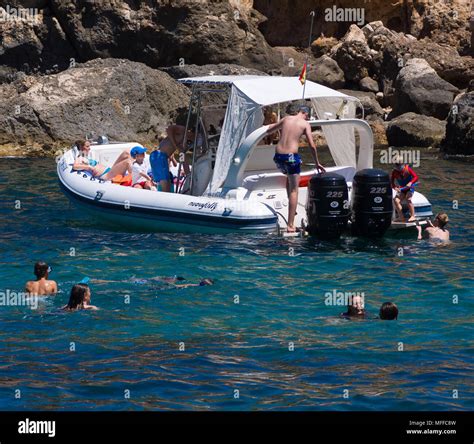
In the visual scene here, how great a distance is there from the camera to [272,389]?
28.3 ft

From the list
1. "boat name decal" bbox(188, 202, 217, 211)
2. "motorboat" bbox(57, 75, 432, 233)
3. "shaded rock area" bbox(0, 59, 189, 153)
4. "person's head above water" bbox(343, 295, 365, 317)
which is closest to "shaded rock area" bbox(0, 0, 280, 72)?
"shaded rock area" bbox(0, 59, 189, 153)

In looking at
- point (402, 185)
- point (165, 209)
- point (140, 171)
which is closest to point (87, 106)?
point (140, 171)

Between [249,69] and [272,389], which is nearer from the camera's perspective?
[272,389]

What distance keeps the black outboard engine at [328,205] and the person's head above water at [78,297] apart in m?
3.71

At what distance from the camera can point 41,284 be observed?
37.5ft

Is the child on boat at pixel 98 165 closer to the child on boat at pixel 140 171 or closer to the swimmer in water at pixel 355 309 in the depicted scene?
the child on boat at pixel 140 171

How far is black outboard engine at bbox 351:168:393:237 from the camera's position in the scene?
523 inches

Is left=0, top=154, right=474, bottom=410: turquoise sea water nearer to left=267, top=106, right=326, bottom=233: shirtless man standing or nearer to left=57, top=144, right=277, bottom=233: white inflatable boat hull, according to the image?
left=57, top=144, right=277, bottom=233: white inflatable boat hull

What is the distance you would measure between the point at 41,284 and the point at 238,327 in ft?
7.92

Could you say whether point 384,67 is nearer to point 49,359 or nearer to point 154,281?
point 154,281

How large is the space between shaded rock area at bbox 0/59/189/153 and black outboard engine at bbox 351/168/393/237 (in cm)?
1124

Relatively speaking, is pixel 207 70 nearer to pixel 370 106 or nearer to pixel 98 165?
pixel 370 106

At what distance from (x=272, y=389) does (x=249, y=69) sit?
19962 millimetres
